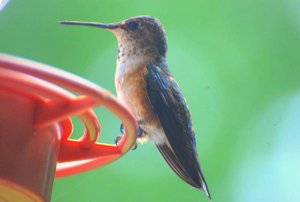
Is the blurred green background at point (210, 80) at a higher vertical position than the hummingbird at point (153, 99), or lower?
lower

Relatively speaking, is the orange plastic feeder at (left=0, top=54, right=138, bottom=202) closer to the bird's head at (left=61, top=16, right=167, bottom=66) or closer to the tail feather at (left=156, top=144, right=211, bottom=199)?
the tail feather at (left=156, top=144, right=211, bottom=199)

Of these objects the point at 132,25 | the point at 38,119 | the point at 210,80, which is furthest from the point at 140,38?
the point at 38,119

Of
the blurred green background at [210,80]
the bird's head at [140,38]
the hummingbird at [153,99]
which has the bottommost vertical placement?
the blurred green background at [210,80]

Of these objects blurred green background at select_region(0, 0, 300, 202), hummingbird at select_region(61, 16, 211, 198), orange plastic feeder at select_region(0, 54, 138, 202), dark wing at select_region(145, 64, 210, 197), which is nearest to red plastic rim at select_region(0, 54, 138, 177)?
orange plastic feeder at select_region(0, 54, 138, 202)

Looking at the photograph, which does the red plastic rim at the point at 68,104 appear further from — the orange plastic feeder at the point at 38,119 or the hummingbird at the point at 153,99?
the hummingbird at the point at 153,99

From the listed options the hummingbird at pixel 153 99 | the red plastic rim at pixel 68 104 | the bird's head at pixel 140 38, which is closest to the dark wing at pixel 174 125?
the hummingbird at pixel 153 99

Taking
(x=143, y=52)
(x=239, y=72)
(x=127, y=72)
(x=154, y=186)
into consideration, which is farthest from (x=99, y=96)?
(x=239, y=72)

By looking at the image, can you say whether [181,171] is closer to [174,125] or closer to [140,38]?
[174,125]

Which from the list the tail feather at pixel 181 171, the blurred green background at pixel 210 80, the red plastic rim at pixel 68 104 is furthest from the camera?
the blurred green background at pixel 210 80

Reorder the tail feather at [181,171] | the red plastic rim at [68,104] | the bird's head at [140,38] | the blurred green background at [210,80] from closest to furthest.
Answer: the red plastic rim at [68,104], the tail feather at [181,171], the bird's head at [140,38], the blurred green background at [210,80]
